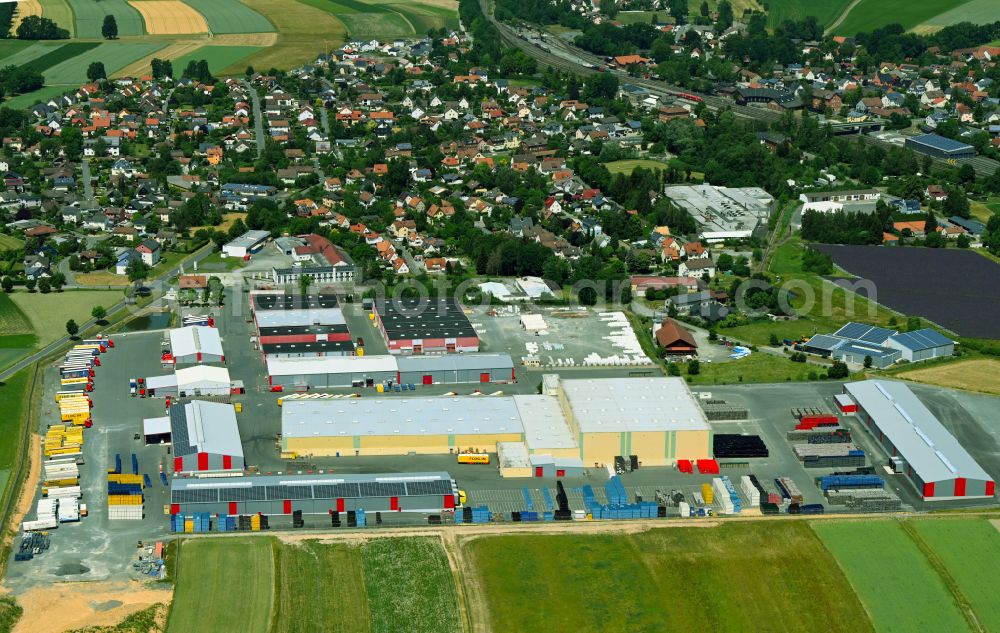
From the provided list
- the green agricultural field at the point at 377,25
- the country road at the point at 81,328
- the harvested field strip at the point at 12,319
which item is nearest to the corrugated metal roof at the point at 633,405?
Result: the country road at the point at 81,328

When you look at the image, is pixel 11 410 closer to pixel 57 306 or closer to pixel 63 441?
pixel 63 441

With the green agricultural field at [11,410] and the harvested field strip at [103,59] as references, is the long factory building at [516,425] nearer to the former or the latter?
the green agricultural field at [11,410]

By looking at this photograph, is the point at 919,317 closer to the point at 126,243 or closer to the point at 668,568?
the point at 668,568

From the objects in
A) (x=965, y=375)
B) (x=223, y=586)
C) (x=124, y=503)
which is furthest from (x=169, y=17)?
(x=223, y=586)

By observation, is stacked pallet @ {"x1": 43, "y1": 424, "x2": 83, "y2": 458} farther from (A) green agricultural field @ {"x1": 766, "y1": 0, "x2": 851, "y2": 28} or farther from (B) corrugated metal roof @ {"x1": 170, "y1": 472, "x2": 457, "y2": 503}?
(A) green agricultural field @ {"x1": 766, "y1": 0, "x2": 851, "y2": 28}

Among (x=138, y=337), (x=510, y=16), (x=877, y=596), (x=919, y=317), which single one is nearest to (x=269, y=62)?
(x=510, y=16)

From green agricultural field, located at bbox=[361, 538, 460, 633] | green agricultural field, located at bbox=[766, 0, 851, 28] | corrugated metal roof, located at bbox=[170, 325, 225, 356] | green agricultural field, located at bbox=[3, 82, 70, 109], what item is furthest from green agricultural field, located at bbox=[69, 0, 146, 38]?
green agricultural field, located at bbox=[361, 538, 460, 633]
